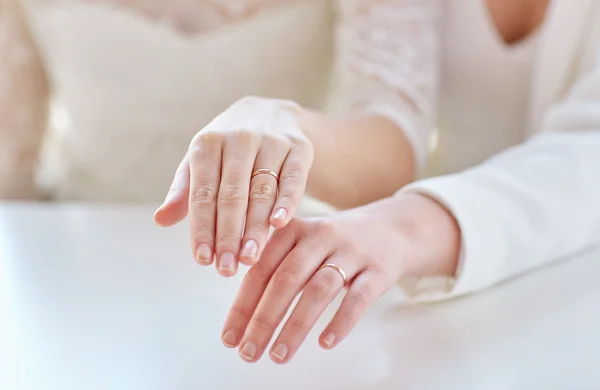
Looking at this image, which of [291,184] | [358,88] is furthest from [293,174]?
[358,88]

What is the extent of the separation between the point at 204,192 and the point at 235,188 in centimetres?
1

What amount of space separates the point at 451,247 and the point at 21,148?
1.66 feet

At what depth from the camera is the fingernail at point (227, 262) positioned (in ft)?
0.93

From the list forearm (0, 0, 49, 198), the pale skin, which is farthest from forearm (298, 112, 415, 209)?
forearm (0, 0, 49, 198)

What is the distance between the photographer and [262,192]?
0.31m

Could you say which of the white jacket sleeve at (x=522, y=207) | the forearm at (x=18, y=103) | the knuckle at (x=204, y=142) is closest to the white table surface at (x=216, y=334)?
the white jacket sleeve at (x=522, y=207)

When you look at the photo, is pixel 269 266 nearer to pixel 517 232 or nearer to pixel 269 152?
pixel 269 152

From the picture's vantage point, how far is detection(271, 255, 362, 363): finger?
0.30 meters

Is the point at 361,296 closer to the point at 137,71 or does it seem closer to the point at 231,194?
the point at 231,194

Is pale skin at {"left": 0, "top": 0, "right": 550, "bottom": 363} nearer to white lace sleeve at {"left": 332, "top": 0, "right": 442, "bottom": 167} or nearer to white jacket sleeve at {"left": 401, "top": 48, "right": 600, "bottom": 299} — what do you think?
white jacket sleeve at {"left": 401, "top": 48, "right": 600, "bottom": 299}

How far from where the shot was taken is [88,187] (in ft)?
2.33

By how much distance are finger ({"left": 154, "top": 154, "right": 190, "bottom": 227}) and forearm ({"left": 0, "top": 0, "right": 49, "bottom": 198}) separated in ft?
1.50

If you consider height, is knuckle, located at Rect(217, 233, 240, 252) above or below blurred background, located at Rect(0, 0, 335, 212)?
above

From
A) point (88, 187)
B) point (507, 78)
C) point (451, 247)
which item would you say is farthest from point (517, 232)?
point (88, 187)
